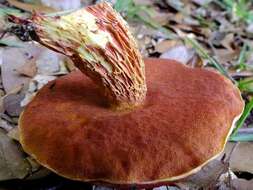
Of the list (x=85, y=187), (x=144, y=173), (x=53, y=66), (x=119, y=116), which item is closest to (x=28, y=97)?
(x=53, y=66)

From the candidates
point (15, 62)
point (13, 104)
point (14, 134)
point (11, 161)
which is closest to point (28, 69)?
point (15, 62)

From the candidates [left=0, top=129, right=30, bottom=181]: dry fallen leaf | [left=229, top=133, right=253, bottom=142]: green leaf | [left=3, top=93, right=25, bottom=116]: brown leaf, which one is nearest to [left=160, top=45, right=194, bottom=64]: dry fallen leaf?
[left=229, top=133, right=253, bottom=142]: green leaf

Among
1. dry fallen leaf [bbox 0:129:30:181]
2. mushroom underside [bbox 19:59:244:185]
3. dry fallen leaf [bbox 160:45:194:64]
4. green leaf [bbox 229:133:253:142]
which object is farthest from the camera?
dry fallen leaf [bbox 160:45:194:64]

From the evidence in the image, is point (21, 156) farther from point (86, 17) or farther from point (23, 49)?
point (23, 49)

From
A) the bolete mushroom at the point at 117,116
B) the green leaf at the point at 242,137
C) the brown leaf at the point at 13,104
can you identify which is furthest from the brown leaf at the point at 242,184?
the brown leaf at the point at 13,104

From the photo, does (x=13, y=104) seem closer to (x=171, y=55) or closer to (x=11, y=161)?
(x=11, y=161)

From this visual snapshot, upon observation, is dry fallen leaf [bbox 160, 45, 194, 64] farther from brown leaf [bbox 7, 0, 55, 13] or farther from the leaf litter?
brown leaf [bbox 7, 0, 55, 13]

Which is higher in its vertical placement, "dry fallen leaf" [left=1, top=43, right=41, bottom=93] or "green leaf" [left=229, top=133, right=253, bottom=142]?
"dry fallen leaf" [left=1, top=43, right=41, bottom=93]

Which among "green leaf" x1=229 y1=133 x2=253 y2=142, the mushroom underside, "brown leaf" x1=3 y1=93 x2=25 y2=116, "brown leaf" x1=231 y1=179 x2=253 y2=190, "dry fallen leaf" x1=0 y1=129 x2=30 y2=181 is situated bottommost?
"green leaf" x1=229 y1=133 x2=253 y2=142
